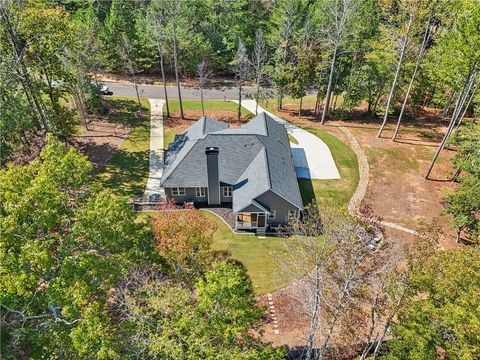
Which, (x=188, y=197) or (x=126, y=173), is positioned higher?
(x=126, y=173)

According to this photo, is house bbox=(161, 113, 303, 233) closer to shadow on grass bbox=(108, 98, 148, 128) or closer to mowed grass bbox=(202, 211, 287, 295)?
mowed grass bbox=(202, 211, 287, 295)

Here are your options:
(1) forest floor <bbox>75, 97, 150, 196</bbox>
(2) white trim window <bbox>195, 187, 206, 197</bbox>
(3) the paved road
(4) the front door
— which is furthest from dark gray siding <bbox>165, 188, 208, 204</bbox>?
(3) the paved road

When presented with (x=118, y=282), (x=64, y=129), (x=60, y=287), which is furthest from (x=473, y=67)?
(x=64, y=129)

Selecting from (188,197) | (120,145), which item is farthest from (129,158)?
(188,197)

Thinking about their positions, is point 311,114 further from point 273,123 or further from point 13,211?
point 13,211

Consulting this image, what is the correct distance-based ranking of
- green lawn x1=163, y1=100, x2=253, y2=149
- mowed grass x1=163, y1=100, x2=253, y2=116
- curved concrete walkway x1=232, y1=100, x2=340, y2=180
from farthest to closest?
mowed grass x1=163, y1=100, x2=253, y2=116 < green lawn x1=163, y1=100, x2=253, y2=149 < curved concrete walkway x1=232, y1=100, x2=340, y2=180

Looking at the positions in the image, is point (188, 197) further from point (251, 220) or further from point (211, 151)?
point (251, 220)
